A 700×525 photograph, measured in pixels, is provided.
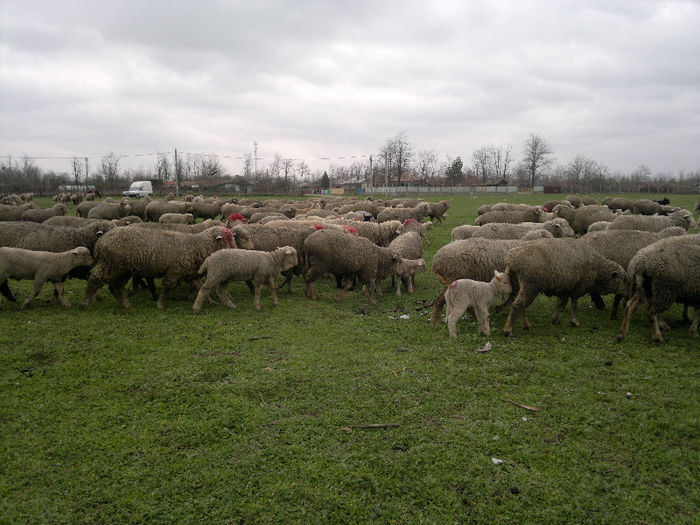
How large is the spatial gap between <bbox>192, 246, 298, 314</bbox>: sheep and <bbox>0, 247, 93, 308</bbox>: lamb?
304cm

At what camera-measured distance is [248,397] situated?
5.90 metres

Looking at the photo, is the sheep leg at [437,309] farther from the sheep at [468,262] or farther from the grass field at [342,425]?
the grass field at [342,425]

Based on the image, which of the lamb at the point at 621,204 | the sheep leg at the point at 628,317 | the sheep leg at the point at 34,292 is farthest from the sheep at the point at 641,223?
the sheep leg at the point at 34,292

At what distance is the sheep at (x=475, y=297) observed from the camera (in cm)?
818

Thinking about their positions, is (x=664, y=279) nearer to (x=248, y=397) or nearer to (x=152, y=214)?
(x=248, y=397)

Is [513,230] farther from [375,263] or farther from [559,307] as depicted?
[375,263]

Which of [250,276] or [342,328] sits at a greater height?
[250,276]

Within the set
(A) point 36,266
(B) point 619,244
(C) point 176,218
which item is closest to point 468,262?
(B) point 619,244

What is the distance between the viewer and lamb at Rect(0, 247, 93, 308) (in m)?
9.41

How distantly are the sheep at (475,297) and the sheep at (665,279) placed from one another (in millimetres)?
2328

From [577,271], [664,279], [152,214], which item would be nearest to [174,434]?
[577,271]

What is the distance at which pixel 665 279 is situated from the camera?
25.2 ft

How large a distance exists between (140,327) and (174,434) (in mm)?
Result: 4177

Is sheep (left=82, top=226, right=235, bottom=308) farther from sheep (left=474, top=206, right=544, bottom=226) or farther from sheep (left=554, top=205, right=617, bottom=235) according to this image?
sheep (left=554, top=205, right=617, bottom=235)
